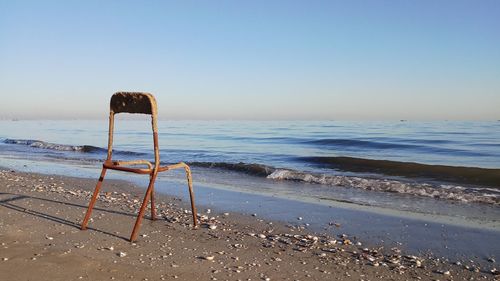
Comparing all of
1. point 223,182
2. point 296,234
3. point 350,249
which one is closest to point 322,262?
point 350,249

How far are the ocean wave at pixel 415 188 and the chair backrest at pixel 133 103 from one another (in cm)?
776

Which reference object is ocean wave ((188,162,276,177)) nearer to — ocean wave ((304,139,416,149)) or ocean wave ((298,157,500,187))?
ocean wave ((298,157,500,187))

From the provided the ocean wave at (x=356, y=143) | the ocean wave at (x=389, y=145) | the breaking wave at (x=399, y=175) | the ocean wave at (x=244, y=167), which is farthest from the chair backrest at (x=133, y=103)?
the ocean wave at (x=356, y=143)

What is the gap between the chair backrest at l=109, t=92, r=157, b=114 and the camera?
5.04 m

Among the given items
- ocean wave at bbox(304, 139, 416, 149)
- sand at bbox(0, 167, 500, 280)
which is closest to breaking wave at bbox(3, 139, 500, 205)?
sand at bbox(0, 167, 500, 280)

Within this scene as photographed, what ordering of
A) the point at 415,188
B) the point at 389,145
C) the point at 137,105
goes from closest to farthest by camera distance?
the point at 137,105, the point at 415,188, the point at 389,145

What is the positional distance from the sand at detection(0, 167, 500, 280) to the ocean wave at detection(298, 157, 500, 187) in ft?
29.5

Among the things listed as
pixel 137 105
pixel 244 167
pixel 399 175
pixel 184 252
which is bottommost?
pixel 399 175

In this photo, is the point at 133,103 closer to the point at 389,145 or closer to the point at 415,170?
the point at 415,170

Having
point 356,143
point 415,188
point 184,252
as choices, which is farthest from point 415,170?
point 184,252

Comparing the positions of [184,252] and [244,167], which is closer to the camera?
[184,252]

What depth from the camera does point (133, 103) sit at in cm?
523

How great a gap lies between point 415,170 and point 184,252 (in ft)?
41.8

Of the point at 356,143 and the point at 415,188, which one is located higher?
the point at 415,188
